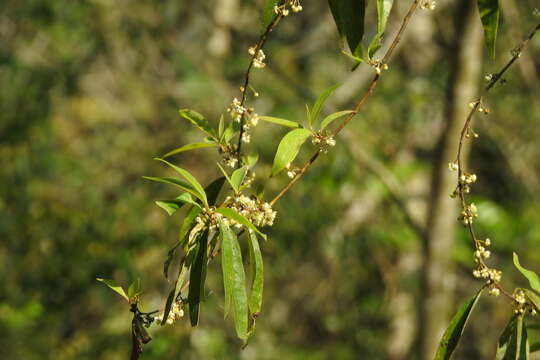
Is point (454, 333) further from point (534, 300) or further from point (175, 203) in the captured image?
point (175, 203)

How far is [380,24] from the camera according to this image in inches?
39.1

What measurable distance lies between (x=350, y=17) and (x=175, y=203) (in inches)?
15.0

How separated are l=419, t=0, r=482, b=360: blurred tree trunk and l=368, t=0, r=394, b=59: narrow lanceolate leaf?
1278 mm

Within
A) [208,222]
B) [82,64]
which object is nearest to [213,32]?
[82,64]

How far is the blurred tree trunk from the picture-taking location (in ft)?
7.32

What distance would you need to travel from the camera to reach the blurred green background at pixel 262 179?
292cm

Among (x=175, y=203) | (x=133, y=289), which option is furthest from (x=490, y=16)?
(x=133, y=289)

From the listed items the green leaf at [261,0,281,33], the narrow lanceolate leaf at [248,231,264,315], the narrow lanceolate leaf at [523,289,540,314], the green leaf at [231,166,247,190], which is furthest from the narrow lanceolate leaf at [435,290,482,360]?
the green leaf at [261,0,281,33]

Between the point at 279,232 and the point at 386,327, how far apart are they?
1333mm

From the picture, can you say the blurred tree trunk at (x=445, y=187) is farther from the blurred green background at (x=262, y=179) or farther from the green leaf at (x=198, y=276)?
the green leaf at (x=198, y=276)

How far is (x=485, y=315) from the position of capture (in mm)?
4742

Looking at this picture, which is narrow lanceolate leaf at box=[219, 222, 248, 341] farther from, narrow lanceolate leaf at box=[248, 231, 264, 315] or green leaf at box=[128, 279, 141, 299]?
green leaf at box=[128, 279, 141, 299]

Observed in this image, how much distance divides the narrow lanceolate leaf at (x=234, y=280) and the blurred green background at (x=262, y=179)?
124cm

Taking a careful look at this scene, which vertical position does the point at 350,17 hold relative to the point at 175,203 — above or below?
above
